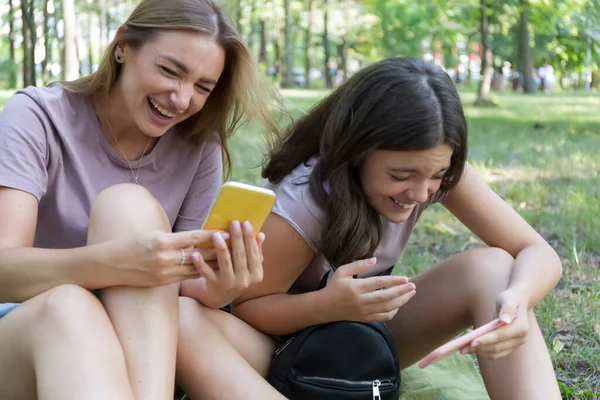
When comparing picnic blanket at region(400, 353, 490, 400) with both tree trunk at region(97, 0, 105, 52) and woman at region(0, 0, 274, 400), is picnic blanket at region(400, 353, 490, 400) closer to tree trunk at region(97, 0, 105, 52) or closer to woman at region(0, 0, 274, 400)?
woman at region(0, 0, 274, 400)

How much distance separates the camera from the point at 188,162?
8.69ft

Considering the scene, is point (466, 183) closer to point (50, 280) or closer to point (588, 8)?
point (50, 280)

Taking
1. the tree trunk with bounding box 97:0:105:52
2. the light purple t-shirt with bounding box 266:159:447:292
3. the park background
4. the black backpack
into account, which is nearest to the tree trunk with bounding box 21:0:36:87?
the park background

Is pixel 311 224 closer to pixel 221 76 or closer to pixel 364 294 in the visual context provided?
pixel 364 294

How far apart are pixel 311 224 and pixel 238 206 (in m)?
0.38

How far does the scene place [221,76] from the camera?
2.60m

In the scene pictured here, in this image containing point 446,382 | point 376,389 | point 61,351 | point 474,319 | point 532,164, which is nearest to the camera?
point 61,351

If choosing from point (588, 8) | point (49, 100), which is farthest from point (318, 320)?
point (588, 8)

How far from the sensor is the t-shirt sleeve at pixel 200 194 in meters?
2.67

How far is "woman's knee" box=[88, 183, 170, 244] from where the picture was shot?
2.09 metres

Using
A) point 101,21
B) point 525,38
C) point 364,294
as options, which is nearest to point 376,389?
point 364,294

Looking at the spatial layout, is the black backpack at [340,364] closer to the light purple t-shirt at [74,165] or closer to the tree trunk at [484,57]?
the light purple t-shirt at [74,165]

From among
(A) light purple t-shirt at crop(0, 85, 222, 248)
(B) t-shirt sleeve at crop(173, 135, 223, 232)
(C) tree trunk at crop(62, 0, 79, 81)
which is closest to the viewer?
(A) light purple t-shirt at crop(0, 85, 222, 248)

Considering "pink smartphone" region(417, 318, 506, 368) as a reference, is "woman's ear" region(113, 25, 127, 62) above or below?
above
